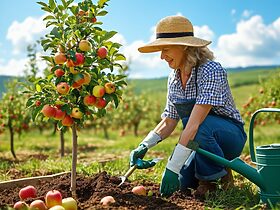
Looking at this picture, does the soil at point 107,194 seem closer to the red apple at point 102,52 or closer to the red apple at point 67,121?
the red apple at point 67,121

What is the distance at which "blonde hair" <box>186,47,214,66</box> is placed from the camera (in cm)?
365

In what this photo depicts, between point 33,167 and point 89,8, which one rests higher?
point 89,8

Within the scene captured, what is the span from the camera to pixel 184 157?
344cm

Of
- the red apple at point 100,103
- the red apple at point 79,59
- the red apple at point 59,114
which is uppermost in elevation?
the red apple at point 79,59

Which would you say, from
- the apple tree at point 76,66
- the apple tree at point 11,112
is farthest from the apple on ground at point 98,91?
the apple tree at point 11,112

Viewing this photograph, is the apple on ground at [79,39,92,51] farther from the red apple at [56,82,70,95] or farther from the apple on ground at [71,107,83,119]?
the apple on ground at [71,107,83,119]

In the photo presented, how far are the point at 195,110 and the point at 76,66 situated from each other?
90 cm

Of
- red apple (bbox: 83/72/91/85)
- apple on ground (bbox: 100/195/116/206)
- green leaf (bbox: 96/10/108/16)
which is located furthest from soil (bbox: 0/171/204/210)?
green leaf (bbox: 96/10/108/16)

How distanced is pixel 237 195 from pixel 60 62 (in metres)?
1.55

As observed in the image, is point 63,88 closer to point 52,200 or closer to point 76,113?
point 76,113

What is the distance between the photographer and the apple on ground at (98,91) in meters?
3.25

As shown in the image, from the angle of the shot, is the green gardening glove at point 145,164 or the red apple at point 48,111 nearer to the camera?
the red apple at point 48,111

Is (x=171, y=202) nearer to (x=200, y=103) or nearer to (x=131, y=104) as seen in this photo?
(x=200, y=103)

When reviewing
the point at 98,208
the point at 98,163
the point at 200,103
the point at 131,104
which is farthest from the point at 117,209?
the point at 131,104
